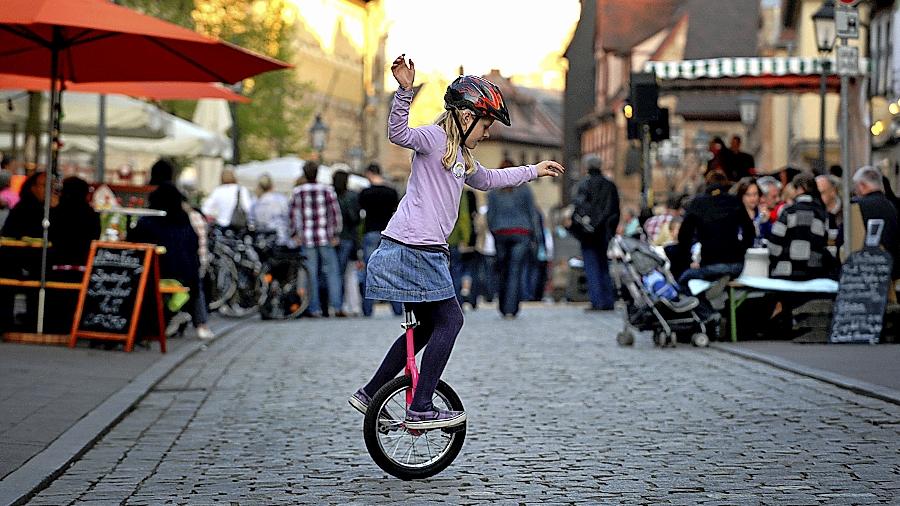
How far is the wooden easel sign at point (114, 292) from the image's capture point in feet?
Result: 48.6

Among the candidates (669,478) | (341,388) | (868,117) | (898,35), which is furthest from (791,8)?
(669,478)

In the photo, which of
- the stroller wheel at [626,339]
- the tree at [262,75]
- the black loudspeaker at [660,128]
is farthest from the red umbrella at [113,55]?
the tree at [262,75]

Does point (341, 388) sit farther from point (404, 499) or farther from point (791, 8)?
point (791, 8)

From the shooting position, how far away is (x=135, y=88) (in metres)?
17.3

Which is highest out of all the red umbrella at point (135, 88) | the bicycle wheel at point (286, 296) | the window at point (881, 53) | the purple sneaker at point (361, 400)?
the window at point (881, 53)

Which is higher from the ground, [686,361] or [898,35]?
[898,35]

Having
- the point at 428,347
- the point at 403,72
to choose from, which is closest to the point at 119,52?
the point at 428,347

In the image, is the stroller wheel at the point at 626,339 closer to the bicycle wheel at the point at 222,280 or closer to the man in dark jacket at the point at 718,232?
the man in dark jacket at the point at 718,232

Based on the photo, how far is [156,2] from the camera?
38.8m

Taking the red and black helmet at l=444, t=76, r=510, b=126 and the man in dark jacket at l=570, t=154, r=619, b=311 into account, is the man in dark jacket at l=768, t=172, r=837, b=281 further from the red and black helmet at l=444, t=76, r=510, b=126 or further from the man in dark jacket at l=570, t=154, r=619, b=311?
the red and black helmet at l=444, t=76, r=510, b=126

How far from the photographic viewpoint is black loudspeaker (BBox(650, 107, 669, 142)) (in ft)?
76.7

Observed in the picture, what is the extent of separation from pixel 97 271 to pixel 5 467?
22.6 ft

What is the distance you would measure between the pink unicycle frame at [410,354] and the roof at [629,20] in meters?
71.8

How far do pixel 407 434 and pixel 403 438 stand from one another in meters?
0.03
